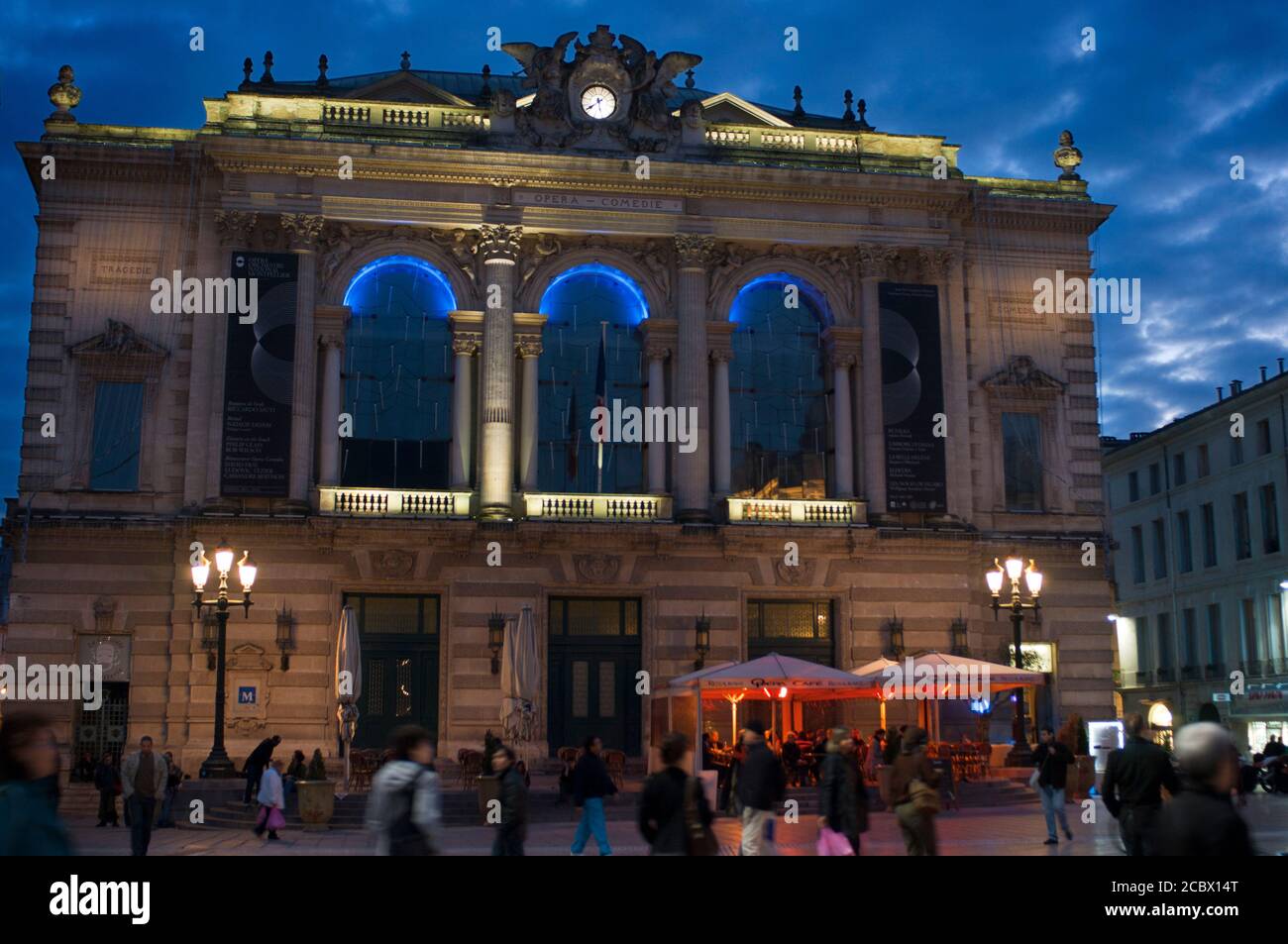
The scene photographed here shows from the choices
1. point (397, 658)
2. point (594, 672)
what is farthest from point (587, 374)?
point (397, 658)

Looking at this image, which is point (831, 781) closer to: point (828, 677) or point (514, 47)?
point (828, 677)

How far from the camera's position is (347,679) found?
31.2 m

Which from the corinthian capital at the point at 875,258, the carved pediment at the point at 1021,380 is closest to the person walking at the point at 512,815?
the corinthian capital at the point at 875,258

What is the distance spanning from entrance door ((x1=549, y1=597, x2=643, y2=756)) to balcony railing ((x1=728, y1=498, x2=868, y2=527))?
402cm

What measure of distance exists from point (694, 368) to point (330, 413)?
10.0 m

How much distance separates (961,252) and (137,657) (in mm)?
25612

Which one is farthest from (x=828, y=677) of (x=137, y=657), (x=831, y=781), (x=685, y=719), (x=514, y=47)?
(x=514, y=47)

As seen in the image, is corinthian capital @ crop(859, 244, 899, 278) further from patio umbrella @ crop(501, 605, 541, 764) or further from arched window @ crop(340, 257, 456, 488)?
patio umbrella @ crop(501, 605, 541, 764)

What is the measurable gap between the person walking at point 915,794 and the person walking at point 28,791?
29.0 feet

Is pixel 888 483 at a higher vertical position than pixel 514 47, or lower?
lower

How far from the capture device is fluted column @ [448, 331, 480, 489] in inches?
1499

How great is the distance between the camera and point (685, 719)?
3553cm

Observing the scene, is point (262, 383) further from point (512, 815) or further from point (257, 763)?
point (512, 815)
